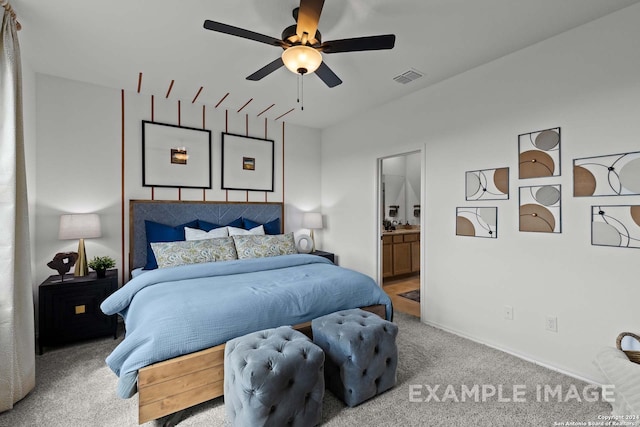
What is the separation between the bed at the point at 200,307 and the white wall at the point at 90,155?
0.89 ft

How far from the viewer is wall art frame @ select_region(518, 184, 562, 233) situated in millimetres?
2494

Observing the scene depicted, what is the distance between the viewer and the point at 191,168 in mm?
4020

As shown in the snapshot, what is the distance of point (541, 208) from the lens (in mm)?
2586

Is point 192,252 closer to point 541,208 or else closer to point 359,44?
point 359,44

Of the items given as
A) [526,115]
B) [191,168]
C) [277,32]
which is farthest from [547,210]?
[191,168]

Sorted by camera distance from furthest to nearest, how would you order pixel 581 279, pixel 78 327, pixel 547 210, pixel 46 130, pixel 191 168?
1. pixel 191 168
2. pixel 46 130
3. pixel 78 327
4. pixel 547 210
5. pixel 581 279

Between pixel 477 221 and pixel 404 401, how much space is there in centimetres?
183

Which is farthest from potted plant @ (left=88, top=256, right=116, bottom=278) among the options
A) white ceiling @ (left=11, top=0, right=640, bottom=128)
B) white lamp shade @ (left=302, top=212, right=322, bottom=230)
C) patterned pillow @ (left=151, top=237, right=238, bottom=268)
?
white lamp shade @ (left=302, top=212, right=322, bottom=230)

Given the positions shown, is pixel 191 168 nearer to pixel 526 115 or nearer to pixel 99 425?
pixel 99 425

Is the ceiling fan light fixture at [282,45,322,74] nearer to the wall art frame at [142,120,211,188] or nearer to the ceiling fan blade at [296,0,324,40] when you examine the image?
the ceiling fan blade at [296,0,324,40]

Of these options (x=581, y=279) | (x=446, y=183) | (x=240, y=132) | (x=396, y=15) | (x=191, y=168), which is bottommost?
(x=581, y=279)

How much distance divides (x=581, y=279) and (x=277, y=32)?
10.1 ft

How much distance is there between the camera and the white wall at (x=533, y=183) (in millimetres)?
2215

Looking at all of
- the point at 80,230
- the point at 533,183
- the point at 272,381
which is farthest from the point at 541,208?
the point at 80,230
